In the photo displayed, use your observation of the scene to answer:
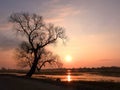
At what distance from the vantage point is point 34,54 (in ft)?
186

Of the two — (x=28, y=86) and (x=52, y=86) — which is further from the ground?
(x=28, y=86)

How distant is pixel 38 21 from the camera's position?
56688 millimetres

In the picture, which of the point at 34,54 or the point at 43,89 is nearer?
the point at 43,89

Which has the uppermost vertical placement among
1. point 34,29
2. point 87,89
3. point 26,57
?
point 34,29

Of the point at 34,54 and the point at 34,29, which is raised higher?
the point at 34,29

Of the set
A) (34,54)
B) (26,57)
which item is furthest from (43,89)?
(26,57)

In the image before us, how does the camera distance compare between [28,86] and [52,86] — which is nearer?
[28,86]

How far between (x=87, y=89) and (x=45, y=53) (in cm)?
3201

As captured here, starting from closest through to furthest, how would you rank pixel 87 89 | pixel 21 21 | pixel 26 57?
pixel 87 89 < pixel 21 21 < pixel 26 57

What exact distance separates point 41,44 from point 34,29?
2.82 meters

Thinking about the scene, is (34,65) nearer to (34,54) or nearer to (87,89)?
(34,54)

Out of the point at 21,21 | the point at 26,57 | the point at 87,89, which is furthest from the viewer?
the point at 26,57

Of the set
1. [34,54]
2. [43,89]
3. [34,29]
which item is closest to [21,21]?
[34,29]

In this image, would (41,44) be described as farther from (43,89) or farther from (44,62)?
(43,89)
